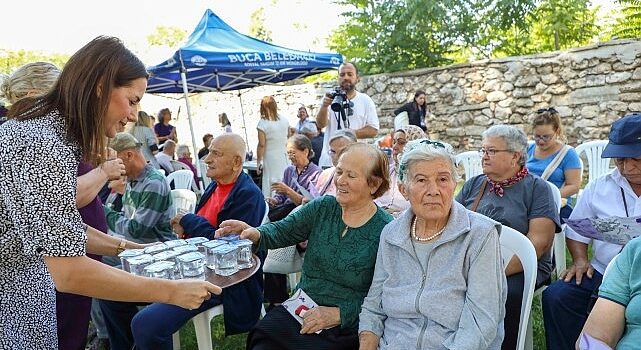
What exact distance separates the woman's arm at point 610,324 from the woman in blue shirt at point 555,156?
2300 millimetres

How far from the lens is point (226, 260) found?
2189 mm

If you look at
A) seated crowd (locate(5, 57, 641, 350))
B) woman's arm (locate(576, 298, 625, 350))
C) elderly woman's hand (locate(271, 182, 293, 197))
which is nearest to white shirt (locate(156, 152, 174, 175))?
elderly woman's hand (locate(271, 182, 293, 197))

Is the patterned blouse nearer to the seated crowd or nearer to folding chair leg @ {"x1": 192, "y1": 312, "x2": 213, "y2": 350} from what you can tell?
the seated crowd

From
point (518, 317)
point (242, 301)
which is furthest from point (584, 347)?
point (242, 301)

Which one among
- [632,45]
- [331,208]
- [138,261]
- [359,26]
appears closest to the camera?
[138,261]

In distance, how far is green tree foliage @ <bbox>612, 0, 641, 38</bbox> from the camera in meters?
9.45

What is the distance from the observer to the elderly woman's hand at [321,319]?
220 cm

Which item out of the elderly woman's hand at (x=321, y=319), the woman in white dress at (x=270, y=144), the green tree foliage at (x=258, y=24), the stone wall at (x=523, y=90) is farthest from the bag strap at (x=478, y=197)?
the green tree foliage at (x=258, y=24)

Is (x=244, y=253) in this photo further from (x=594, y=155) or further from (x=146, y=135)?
(x=146, y=135)

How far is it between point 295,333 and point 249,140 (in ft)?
33.3

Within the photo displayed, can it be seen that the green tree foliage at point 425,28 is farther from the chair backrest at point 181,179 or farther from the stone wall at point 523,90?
the chair backrest at point 181,179

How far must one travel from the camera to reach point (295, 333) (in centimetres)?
224

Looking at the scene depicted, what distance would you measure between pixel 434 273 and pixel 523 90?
7732 millimetres

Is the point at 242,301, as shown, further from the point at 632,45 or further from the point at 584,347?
the point at 632,45
